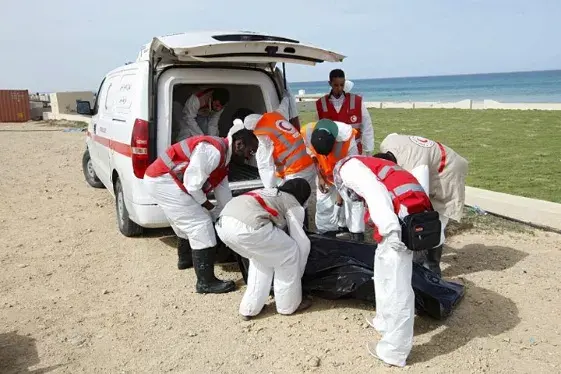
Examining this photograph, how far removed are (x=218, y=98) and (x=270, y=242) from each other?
8.86ft

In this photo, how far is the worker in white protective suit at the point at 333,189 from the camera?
4777mm

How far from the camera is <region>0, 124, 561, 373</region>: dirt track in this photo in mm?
3330

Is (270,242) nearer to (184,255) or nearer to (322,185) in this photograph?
(184,255)

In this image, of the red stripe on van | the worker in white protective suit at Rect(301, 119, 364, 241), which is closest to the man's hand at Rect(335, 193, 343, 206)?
the worker in white protective suit at Rect(301, 119, 364, 241)

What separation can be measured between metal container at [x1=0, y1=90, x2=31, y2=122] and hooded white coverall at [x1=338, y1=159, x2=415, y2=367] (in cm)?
2622

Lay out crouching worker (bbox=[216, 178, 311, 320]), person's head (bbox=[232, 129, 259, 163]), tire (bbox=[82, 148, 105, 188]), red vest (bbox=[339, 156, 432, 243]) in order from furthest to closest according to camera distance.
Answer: tire (bbox=[82, 148, 105, 188]) < person's head (bbox=[232, 129, 259, 163]) < crouching worker (bbox=[216, 178, 311, 320]) < red vest (bbox=[339, 156, 432, 243])

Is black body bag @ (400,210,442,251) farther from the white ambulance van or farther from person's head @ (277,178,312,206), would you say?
the white ambulance van

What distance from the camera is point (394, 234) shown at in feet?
10.0

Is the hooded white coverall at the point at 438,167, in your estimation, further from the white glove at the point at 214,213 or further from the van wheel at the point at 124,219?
the van wheel at the point at 124,219

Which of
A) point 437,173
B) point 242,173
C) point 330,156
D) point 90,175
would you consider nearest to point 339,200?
point 330,156

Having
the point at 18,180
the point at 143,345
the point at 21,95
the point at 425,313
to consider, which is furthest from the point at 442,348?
the point at 21,95

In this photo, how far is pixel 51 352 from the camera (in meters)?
3.52

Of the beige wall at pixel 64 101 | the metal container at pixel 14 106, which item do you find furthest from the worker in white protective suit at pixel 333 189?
the metal container at pixel 14 106

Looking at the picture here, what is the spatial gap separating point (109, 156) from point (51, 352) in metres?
2.76
